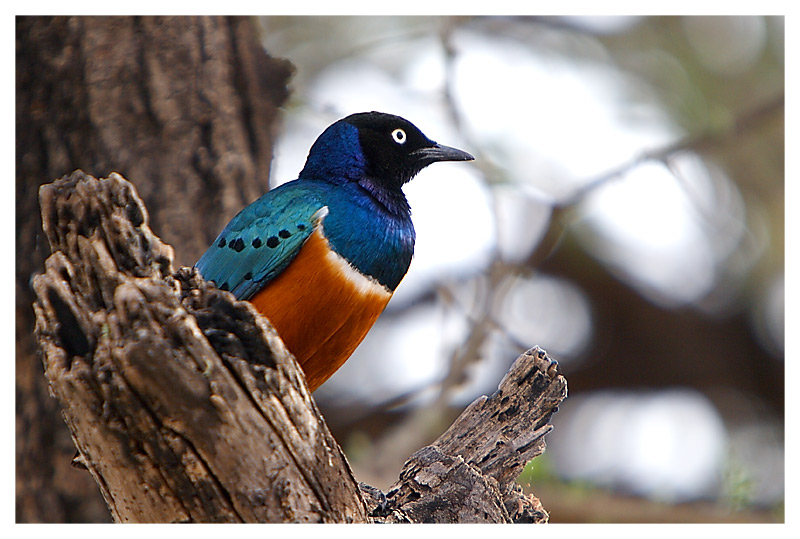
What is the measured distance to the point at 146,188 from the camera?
4699mm

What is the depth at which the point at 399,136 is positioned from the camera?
4.09 metres

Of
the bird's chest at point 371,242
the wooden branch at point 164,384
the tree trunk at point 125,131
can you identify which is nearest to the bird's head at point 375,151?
the bird's chest at point 371,242

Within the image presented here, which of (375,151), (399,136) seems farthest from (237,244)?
(399,136)

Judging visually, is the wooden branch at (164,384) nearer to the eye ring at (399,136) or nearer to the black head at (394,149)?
the black head at (394,149)

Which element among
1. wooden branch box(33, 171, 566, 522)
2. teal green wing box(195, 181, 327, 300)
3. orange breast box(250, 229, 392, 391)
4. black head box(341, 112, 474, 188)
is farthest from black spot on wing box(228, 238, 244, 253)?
wooden branch box(33, 171, 566, 522)

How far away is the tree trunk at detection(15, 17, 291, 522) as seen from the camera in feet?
14.6

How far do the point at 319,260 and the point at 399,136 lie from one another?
992mm

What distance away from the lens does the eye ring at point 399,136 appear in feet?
13.4

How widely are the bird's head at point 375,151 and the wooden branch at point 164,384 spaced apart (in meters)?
1.52

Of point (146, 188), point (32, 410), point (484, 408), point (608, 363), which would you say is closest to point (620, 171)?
point (608, 363)

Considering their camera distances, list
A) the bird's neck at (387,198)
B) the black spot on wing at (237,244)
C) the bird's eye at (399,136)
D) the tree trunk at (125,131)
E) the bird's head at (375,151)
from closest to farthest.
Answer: the black spot on wing at (237,244) < the bird's neck at (387,198) < the bird's head at (375,151) < the bird's eye at (399,136) < the tree trunk at (125,131)

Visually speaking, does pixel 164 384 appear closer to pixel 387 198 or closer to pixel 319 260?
pixel 319 260

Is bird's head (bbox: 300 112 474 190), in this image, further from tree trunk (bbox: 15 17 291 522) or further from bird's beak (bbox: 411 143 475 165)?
tree trunk (bbox: 15 17 291 522)

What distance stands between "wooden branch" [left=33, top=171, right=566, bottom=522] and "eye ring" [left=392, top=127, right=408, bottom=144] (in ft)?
5.75
